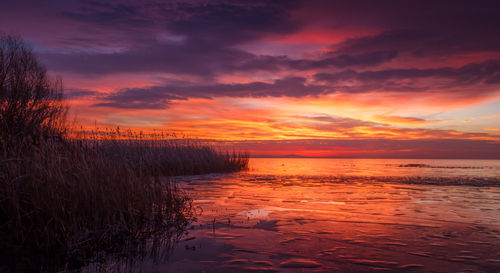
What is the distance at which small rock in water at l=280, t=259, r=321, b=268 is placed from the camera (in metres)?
4.59

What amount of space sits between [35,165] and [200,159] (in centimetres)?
1750

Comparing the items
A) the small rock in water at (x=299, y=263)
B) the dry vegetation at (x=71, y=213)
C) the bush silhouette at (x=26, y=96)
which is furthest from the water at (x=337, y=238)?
the bush silhouette at (x=26, y=96)

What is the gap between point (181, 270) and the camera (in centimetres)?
441

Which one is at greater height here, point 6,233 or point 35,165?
point 35,165

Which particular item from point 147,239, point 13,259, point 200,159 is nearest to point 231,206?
point 147,239

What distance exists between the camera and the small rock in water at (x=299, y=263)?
15.1 feet

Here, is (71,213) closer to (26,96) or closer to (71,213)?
(71,213)

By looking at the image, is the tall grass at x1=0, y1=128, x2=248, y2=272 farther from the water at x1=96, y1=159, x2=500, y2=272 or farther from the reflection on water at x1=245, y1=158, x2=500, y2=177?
the reflection on water at x1=245, y1=158, x2=500, y2=177

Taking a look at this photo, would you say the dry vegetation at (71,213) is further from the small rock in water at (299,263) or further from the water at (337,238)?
Result: the small rock in water at (299,263)

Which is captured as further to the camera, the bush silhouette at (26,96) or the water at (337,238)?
the bush silhouette at (26,96)

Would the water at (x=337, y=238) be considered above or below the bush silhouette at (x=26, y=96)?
below

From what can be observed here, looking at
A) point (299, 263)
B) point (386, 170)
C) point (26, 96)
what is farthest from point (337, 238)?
point (386, 170)

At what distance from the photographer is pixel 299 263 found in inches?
185

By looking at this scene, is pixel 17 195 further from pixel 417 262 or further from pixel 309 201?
pixel 309 201
